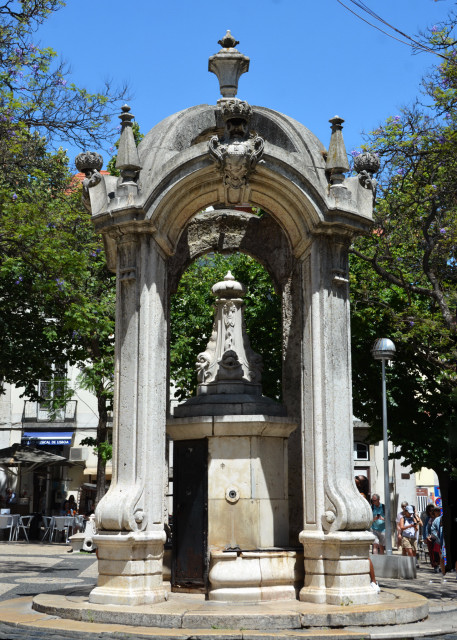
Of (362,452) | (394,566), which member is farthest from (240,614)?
(362,452)

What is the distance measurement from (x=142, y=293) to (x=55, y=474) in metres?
30.8

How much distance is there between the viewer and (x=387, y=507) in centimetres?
1641

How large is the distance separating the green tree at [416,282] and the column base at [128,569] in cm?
745

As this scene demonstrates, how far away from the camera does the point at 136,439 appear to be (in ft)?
28.5

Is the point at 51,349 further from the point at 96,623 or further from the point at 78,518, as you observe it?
the point at 96,623

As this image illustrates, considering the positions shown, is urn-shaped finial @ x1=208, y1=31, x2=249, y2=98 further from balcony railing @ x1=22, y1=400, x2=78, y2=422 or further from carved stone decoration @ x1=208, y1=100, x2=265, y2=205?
balcony railing @ x1=22, y1=400, x2=78, y2=422

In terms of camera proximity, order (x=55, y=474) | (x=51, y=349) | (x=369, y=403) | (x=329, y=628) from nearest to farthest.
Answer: (x=329, y=628) < (x=369, y=403) < (x=51, y=349) < (x=55, y=474)

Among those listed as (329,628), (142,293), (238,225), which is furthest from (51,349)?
(329,628)

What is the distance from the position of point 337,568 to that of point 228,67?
5810 millimetres

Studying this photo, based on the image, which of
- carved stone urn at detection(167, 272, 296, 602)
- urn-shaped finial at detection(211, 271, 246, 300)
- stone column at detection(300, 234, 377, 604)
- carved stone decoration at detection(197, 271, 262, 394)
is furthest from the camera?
urn-shaped finial at detection(211, 271, 246, 300)

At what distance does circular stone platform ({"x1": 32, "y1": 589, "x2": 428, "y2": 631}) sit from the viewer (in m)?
7.35

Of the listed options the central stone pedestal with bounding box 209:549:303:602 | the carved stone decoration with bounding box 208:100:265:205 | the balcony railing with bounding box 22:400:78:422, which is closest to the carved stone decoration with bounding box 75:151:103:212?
the carved stone decoration with bounding box 208:100:265:205

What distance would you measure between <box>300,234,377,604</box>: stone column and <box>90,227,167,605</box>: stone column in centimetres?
157

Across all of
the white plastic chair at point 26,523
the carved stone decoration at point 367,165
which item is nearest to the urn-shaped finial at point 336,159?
the carved stone decoration at point 367,165
